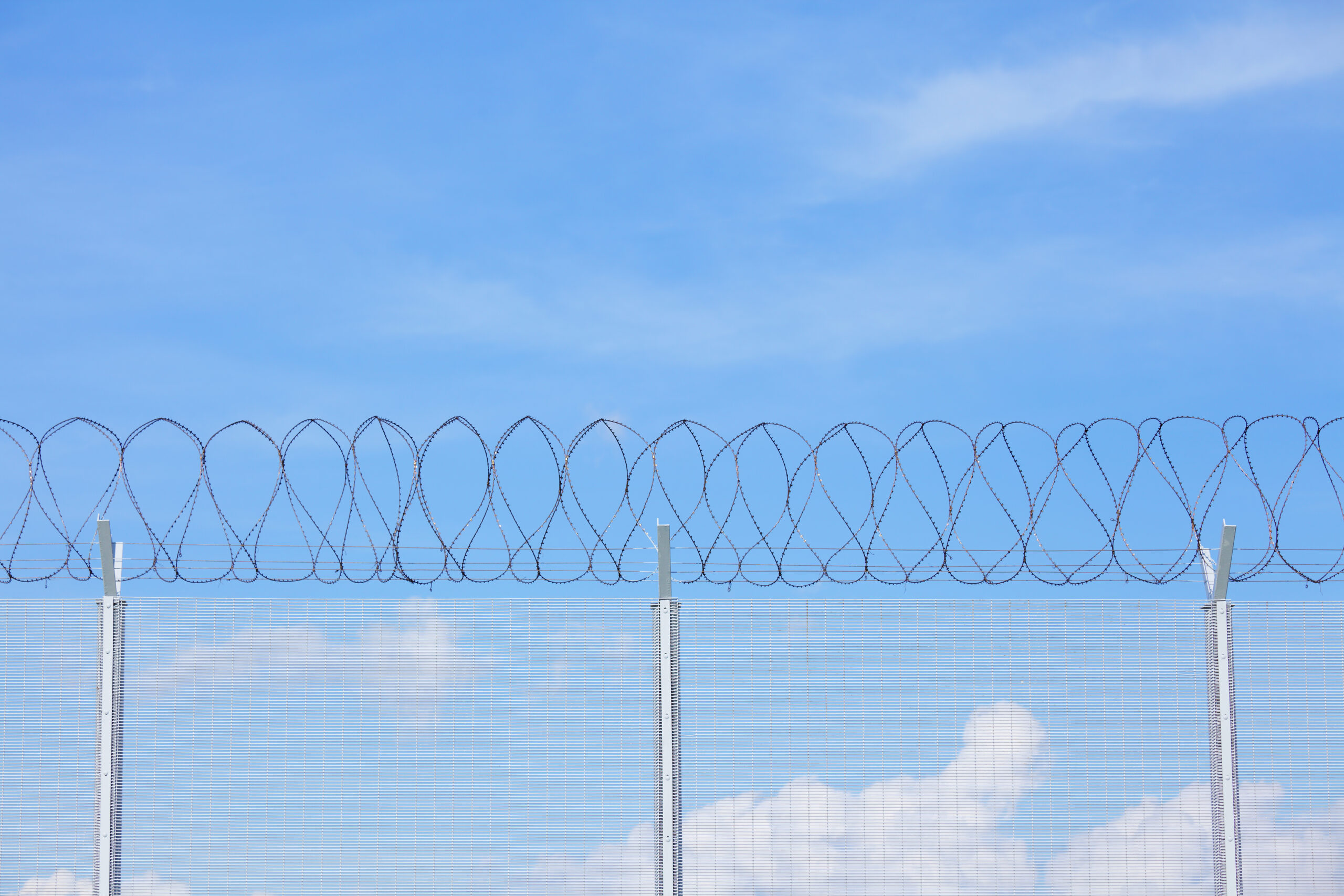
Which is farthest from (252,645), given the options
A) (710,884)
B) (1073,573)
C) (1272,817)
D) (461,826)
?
(1272,817)

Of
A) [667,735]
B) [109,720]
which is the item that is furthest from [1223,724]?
[109,720]

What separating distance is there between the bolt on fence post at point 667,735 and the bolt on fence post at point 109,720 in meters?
2.97

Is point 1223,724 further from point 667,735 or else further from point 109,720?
point 109,720

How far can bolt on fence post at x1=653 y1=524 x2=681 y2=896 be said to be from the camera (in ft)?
26.4

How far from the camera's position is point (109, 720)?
807cm

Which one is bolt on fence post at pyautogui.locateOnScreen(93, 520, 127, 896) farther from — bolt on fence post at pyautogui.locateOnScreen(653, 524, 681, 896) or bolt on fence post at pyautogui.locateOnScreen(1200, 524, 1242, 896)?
bolt on fence post at pyautogui.locateOnScreen(1200, 524, 1242, 896)

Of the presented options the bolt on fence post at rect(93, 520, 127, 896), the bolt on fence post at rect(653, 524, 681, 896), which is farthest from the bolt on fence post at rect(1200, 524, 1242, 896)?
the bolt on fence post at rect(93, 520, 127, 896)

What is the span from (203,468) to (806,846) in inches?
157

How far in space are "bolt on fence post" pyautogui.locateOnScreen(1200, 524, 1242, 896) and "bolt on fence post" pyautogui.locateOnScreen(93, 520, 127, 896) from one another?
247 inches

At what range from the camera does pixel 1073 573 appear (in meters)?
8.52

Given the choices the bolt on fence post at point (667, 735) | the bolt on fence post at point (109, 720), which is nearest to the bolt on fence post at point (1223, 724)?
the bolt on fence post at point (667, 735)

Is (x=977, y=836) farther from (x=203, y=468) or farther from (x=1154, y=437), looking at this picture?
(x=203, y=468)

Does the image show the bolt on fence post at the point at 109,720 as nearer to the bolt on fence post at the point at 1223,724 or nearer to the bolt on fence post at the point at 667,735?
the bolt on fence post at the point at 667,735

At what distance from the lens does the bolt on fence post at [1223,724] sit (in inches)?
337
